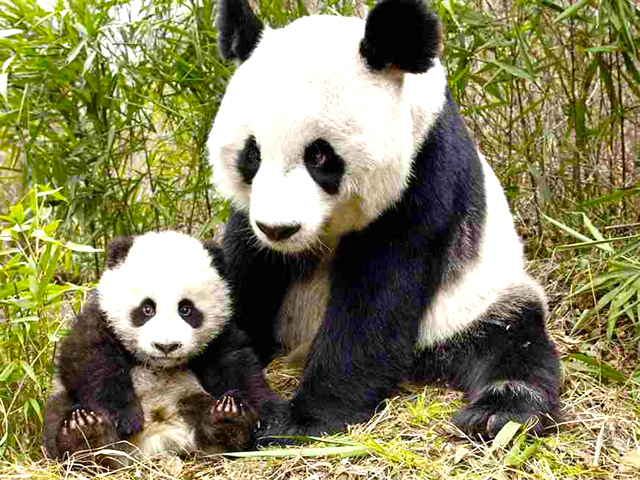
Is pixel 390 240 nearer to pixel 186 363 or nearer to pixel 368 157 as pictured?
pixel 368 157

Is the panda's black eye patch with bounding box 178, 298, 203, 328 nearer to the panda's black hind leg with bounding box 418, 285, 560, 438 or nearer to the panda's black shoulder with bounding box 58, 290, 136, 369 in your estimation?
the panda's black shoulder with bounding box 58, 290, 136, 369

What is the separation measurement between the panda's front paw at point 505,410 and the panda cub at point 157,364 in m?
0.66

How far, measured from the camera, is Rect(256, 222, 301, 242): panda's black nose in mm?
2840

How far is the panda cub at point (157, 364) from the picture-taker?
3.02 meters

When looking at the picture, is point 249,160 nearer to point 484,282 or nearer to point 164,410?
point 164,410

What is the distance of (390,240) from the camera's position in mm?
3195

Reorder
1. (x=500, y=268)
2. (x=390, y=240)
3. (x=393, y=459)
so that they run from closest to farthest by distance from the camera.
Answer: (x=393, y=459), (x=390, y=240), (x=500, y=268)

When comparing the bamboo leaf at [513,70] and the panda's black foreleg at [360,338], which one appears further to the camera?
the bamboo leaf at [513,70]

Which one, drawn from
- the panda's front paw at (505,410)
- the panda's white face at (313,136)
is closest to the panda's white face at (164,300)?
the panda's white face at (313,136)

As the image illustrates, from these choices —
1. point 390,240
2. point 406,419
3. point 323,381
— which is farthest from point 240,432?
point 390,240

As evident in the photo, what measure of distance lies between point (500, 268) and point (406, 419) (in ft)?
2.41

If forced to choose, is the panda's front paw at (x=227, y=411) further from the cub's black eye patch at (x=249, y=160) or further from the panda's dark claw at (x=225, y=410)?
the cub's black eye patch at (x=249, y=160)

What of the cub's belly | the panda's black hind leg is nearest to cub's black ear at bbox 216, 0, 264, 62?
the cub's belly

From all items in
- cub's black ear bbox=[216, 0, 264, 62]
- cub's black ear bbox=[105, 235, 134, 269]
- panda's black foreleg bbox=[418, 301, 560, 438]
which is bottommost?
panda's black foreleg bbox=[418, 301, 560, 438]
